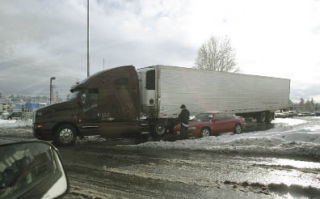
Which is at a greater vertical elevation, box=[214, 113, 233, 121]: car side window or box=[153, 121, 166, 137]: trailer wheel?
box=[214, 113, 233, 121]: car side window

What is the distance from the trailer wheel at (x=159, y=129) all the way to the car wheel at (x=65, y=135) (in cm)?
426

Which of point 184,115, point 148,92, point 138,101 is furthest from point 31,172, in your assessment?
point 148,92

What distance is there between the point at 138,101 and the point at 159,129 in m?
2.13

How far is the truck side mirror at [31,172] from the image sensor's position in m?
1.74

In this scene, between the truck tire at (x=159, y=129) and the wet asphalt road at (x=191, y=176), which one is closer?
the wet asphalt road at (x=191, y=176)

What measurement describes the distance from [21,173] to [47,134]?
8.75m

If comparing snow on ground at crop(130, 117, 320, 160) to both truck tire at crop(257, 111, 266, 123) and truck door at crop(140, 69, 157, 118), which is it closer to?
truck door at crop(140, 69, 157, 118)

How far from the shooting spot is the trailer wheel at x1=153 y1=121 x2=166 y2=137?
508 inches

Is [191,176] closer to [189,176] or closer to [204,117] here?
[189,176]

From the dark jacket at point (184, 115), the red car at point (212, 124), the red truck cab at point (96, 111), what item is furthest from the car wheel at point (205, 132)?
the red truck cab at point (96, 111)

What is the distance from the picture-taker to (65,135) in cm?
1011

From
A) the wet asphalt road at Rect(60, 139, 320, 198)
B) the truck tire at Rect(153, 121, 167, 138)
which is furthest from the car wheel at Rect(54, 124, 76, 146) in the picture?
the truck tire at Rect(153, 121, 167, 138)

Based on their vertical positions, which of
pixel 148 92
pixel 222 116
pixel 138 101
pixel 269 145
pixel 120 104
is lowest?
pixel 269 145

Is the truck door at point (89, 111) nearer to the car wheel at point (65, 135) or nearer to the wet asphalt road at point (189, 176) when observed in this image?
the car wheel at point (65, 135)
